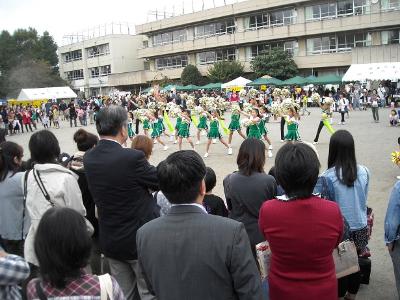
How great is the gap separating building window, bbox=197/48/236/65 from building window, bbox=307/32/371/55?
32.6ft

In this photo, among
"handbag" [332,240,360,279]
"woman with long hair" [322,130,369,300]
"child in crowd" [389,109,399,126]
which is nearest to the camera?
"handbag" [332,240,360,279]

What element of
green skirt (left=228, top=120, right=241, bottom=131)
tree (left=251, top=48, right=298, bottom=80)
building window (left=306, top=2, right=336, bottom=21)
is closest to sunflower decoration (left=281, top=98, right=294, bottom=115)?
green skirt (left=228, top=120, right=241, bottom=131)

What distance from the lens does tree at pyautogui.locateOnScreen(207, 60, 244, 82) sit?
4609 cm

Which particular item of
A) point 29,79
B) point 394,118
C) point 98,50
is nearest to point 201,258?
point 394,118

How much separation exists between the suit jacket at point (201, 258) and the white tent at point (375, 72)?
97.6ft

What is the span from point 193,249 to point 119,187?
1.28 meters

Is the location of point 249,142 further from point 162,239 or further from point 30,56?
point 30,56

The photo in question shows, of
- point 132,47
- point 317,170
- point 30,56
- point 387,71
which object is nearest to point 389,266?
point 317,170

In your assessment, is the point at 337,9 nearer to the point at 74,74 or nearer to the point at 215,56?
the point at 215,56

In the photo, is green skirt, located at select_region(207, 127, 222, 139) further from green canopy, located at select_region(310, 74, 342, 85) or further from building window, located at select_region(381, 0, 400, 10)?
building window, located at select_region(381, 0, 400, 10)

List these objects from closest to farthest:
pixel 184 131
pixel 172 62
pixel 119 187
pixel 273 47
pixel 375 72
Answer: pixel 119 187
pixel 184 131
pixel 375 72
pixel 273 47
pixel 172 62

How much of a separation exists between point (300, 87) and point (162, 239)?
36.4 m

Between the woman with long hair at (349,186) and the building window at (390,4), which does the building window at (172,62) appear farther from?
the woman with long hair at (349,186)

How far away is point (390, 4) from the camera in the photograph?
125ft
